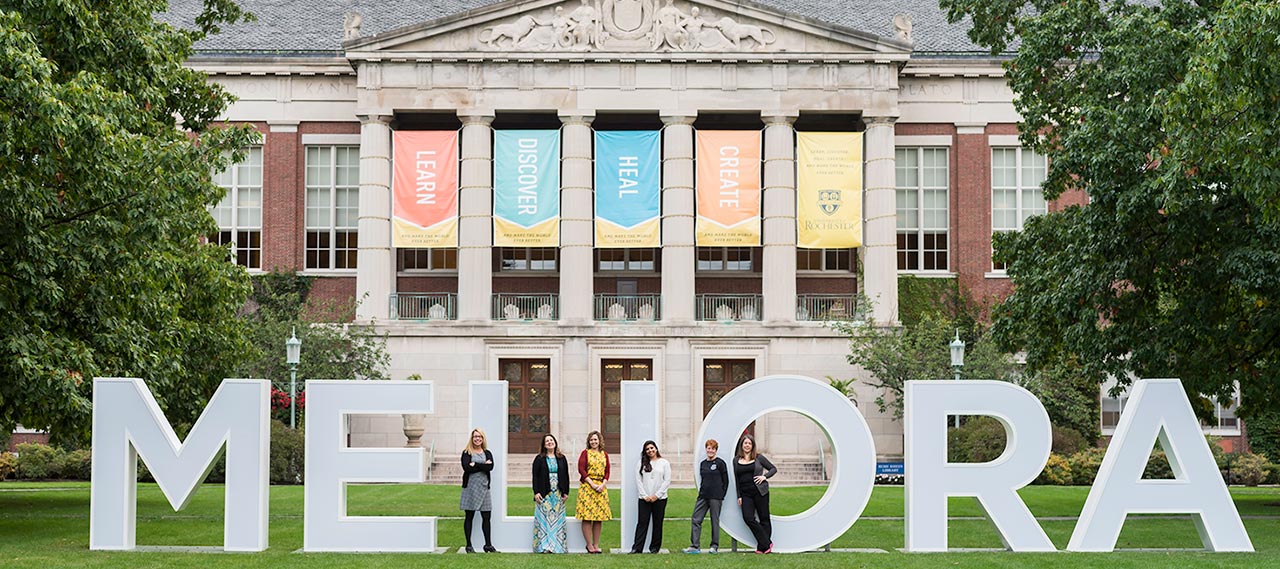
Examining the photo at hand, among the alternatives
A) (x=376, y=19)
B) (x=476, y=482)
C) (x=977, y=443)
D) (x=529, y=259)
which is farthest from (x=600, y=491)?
(x=376, y=19)

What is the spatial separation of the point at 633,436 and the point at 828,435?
2.76 metres

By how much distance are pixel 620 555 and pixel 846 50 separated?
32.8 meters

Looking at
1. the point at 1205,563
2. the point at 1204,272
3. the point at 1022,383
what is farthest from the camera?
the point at 1022,383

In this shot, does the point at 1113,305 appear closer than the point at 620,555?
No

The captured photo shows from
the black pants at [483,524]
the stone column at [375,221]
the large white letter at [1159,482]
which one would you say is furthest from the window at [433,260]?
the large white letter at [1159,482]

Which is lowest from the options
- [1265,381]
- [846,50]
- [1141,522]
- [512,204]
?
[1141,522]

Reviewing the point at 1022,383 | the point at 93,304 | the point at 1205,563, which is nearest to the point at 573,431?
the point at 1022,383

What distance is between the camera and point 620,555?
2016 cm

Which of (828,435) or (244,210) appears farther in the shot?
(244,210)

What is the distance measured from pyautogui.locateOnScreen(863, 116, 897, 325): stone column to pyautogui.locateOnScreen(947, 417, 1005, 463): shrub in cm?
689

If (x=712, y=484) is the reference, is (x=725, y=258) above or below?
above

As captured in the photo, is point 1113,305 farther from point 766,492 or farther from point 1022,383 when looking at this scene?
point 1022,383

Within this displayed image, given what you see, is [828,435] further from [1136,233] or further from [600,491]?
[1136,233]

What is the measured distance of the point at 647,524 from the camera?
20562 mm
